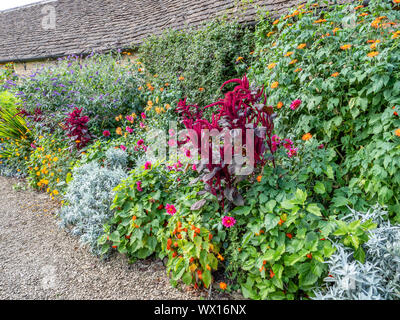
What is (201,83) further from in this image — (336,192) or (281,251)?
(281,251)

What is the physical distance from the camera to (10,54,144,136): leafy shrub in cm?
498

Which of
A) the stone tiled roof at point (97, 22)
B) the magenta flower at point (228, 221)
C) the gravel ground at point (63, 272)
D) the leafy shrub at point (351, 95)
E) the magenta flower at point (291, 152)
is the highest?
the stone tiled roof at point (97, 22)

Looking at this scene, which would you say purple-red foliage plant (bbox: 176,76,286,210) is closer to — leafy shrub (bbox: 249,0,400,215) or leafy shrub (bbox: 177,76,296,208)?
leafy shrub (bbox: 177,76,296,208)

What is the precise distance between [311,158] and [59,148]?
12.8 feet

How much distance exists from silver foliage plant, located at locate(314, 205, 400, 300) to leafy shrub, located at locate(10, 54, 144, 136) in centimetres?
407

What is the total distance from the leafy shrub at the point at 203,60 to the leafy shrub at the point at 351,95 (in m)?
1.36

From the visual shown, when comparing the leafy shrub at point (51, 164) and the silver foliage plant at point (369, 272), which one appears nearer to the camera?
the silver foliage plant at point (369, 272)

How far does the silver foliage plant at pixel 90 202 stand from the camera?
2.84 m

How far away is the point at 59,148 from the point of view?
4500mm

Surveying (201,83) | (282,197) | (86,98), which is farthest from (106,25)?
(282,197)

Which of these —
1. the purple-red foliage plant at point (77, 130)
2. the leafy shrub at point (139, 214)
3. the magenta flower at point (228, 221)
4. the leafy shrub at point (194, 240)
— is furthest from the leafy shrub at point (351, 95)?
the purple-red foliage plant at point (77, 130)

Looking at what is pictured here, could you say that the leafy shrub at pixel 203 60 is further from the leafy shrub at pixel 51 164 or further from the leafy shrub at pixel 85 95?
the leafy shrub at pixel 51 164

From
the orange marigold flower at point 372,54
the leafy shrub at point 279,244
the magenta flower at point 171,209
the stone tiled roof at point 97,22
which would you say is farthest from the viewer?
the stone tiled roof at point 97,22
